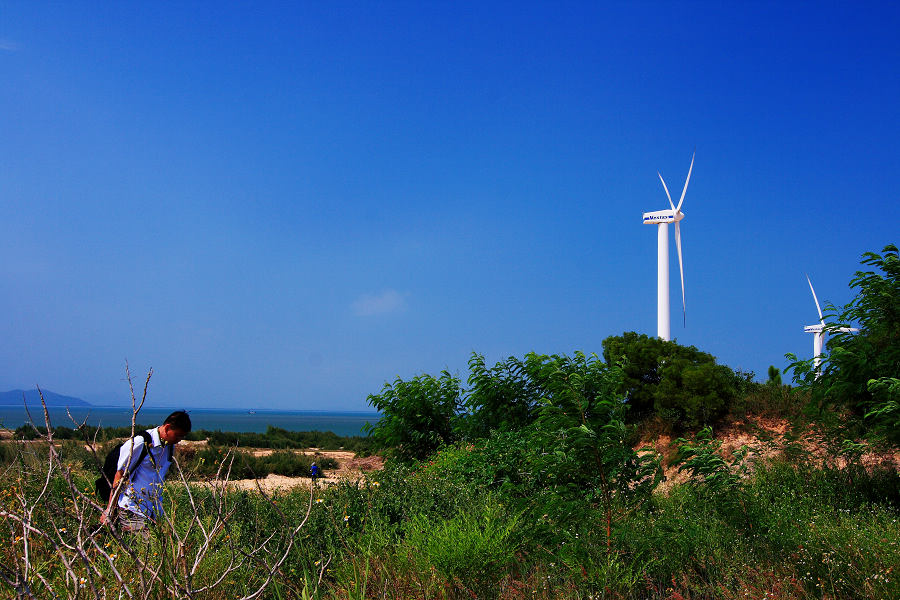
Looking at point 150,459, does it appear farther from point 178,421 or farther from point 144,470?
point 178,421

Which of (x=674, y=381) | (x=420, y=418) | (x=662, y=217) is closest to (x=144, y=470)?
(x=420, y=418)

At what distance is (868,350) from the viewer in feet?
28.5

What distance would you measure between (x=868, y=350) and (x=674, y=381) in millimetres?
9491

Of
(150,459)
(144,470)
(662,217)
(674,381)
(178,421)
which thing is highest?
(662,217)

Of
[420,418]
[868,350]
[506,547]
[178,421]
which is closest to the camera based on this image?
[506,547]

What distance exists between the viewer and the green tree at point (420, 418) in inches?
566

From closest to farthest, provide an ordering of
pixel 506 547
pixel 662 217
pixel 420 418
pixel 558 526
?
pixel 506 547, pixel 558 526, pixel 420 418, pixel 662 217

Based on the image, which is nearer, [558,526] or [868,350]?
[558,526]

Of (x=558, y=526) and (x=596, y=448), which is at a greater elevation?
(x=596, y=448)

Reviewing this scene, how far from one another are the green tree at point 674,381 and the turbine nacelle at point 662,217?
613 cm

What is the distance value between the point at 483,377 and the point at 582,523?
818 cm

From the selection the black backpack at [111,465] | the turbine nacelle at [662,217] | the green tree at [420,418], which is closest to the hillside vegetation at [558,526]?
the black backpack at [111,465]

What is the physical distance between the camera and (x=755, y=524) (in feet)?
20.8

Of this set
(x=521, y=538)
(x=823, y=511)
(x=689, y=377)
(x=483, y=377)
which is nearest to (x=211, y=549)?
(x=521, y=538)
